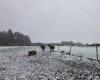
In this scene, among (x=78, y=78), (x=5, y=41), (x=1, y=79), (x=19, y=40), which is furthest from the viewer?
(x=19, y=40)

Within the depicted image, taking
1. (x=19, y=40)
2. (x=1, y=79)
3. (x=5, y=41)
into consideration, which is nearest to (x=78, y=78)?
(x=1, y=79)

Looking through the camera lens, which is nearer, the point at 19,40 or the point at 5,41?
the point at 5,41

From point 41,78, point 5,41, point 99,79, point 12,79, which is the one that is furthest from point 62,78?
point 5,41

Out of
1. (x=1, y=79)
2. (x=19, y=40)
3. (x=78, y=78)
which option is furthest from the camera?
(x=19, y=40)

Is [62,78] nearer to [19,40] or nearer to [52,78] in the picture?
[52,78]

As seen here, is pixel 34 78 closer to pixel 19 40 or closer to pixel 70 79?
pixel 70 79

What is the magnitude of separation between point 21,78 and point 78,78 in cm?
416

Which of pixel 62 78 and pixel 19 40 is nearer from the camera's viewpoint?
pixel 62 78

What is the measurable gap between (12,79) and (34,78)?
1.57 metres

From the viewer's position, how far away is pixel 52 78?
12836mm

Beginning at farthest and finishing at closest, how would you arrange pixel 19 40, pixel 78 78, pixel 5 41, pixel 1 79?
1. pixel 19 40
2. pixel 5 41
3. pixel 78 78
4. pixel 1 79

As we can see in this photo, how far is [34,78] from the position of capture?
12898 mm

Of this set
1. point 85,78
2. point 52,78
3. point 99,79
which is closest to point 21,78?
point 52,78

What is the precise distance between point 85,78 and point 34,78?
148 inches
